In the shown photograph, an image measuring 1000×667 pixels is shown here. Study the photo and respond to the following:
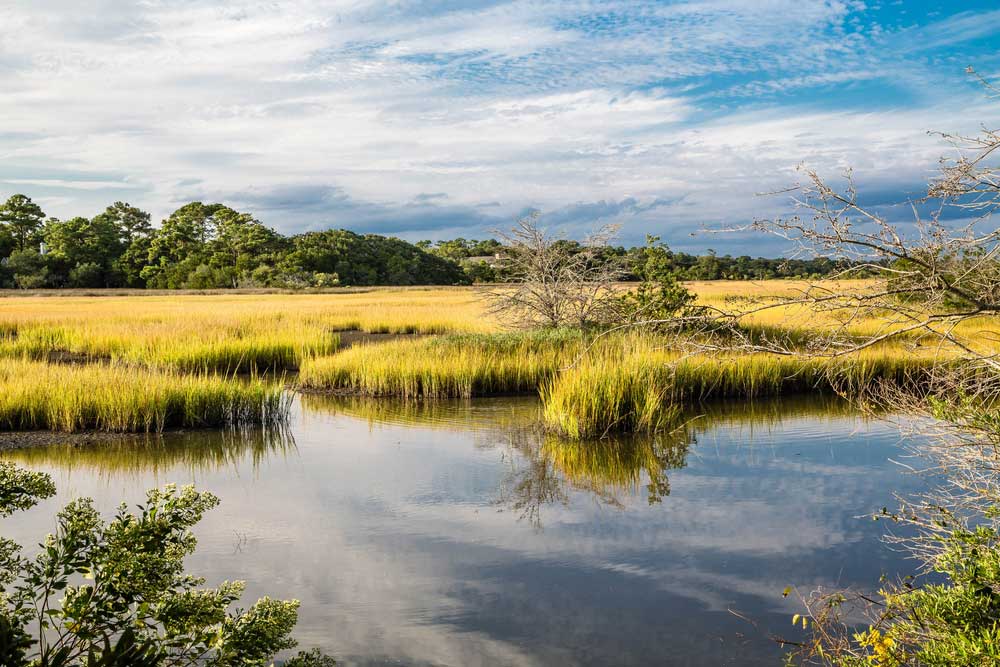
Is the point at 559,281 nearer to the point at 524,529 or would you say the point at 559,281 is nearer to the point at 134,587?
the point at 524,529

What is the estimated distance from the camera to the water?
5.00 m

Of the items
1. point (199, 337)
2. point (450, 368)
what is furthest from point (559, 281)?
point (199, 337)

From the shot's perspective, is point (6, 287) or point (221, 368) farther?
point (6, 287)

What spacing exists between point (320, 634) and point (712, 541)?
326 cm

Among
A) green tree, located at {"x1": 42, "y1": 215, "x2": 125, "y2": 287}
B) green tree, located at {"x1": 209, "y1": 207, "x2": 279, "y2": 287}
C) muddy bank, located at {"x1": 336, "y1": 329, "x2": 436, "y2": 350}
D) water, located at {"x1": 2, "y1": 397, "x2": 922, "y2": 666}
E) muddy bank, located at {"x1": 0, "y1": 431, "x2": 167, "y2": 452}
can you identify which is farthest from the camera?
green tree, located at {"x1": 209, "y1": 207, "x2": 279, "y2": 287}

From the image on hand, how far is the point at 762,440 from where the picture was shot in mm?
10672

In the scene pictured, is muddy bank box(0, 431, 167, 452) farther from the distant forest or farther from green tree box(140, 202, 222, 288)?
green tree box(140, 202, 222, 288)

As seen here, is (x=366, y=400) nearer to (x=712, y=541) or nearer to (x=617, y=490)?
(x=617, y=490)

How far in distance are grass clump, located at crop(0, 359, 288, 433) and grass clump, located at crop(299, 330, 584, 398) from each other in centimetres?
263

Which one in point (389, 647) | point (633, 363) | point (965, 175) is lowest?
point (389, 647)

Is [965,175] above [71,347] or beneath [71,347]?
above

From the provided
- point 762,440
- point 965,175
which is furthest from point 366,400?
point 965,175

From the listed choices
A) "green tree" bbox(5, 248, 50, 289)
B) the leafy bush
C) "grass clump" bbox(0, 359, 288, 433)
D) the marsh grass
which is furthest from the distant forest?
the leafy bush

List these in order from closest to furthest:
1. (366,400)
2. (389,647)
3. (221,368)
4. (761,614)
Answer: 1. (389,647)
2. (761,614)
3. (366,400)
4. (221,368)
